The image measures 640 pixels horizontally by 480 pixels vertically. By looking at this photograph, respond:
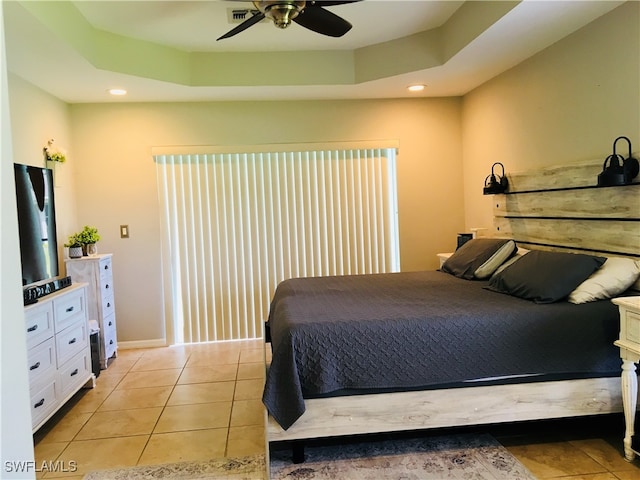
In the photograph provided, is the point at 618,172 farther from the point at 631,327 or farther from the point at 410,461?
the point at 410,461

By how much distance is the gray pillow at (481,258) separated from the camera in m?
3.31

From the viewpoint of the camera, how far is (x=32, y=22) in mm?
2414

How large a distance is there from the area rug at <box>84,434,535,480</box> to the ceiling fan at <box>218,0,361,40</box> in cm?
225

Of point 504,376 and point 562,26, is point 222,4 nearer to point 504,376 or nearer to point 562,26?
point 562,26

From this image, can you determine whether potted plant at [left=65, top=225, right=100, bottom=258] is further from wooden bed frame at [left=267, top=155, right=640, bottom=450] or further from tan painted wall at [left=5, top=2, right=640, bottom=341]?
wooden bed frame at [left=267, top=155, right=640, bottom=450]

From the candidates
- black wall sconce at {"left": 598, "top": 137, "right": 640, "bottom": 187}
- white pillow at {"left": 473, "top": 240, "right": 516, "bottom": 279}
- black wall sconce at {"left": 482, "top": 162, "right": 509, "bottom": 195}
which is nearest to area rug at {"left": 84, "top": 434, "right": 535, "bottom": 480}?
white pillow at {"left": 473, "top": 240, "right": 516, "bottom": 279}

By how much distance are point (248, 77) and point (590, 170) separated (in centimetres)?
273

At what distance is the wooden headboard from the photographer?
2.58 meters

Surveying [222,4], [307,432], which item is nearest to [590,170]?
[307,432]

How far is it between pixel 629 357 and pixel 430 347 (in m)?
0.91

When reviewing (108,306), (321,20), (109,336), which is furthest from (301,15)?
(109,336)

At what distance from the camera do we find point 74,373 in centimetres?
306

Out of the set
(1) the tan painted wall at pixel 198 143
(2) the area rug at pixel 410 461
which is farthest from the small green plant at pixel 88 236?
(2) the area rug at pixel 410 461

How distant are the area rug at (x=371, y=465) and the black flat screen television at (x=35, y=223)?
4.66 ft
